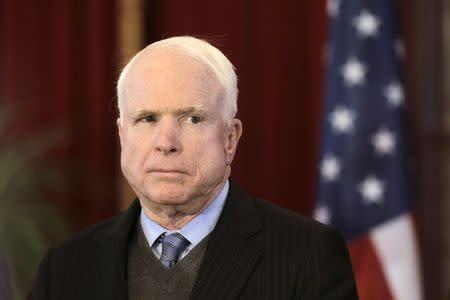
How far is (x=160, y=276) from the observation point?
182 cm

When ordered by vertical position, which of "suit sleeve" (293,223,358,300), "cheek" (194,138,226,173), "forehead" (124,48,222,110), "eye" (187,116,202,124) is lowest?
"suit sleeve" (293,223,358,300)

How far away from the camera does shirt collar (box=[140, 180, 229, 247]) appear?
6.00 ft

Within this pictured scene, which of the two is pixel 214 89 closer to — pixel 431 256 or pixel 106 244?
pixel 106 244

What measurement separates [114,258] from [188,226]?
0.63ft

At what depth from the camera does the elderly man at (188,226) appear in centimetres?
170

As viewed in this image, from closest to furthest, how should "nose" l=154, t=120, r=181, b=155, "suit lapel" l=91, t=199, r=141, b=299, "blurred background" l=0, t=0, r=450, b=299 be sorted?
1. "nose" l=154, t=120, r=181, b=155
2. "suit lapel" l=91, t=199, r=141, b=299
3. "blurred background" l=0, t=0, r=450, b=299

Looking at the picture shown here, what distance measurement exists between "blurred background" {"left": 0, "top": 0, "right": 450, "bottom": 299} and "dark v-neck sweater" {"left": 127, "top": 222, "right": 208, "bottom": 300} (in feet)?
6.37

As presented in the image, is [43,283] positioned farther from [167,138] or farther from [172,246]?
[167,138]

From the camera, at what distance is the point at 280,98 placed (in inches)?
156

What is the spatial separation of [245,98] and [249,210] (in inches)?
84.7

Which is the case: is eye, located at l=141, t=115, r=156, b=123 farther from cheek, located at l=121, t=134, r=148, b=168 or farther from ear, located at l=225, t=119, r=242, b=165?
ear, located at l=225, t=119, r=242, b=165

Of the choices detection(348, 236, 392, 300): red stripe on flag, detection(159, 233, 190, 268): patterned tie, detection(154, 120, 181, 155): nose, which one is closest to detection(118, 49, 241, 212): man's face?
detection(154, 120, 181, 155): nose

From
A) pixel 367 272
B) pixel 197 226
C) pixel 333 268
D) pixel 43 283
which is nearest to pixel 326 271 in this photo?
pixel 333 268

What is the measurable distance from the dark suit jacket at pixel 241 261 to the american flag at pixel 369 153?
4.69 feet
